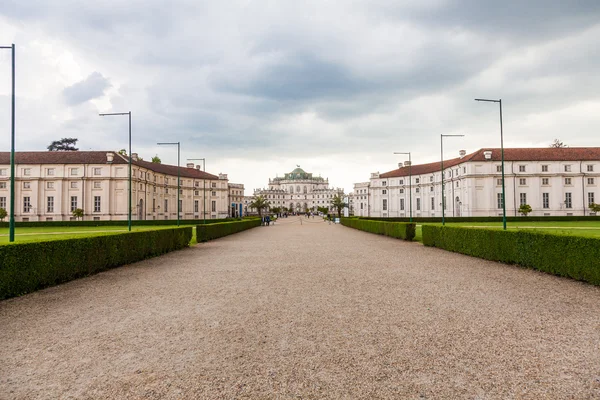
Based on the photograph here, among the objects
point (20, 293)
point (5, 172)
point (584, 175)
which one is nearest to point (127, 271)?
point (20, 293)

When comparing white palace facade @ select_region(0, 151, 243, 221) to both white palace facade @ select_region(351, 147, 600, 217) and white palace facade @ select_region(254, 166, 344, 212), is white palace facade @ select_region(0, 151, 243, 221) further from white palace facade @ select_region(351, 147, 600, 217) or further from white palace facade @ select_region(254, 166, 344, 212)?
white palace facade @ select_region(254, 166, 344, 212)

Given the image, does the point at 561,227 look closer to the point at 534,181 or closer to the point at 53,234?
the point at 534,181

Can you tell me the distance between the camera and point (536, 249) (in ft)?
34.0

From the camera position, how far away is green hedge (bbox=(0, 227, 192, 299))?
7703mm

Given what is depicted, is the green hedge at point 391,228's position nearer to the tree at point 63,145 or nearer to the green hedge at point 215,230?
the green hedge at point 215,230

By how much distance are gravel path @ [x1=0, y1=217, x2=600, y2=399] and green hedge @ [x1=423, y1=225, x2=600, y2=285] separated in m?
0.48

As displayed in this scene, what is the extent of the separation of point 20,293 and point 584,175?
71625 mm

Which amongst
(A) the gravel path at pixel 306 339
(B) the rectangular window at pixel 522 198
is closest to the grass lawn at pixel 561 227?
(A) the gravel path at pixel 306 339

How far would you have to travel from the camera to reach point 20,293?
7.88m

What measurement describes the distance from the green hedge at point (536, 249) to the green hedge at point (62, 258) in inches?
522

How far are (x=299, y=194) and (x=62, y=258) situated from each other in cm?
17434

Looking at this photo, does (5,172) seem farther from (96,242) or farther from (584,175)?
(584,175)

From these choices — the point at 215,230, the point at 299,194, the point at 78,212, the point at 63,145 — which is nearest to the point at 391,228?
the point at 215,230

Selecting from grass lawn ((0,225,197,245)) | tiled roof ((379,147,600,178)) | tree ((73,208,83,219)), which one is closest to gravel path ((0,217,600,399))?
grass lawn ((0,225,197,245))
